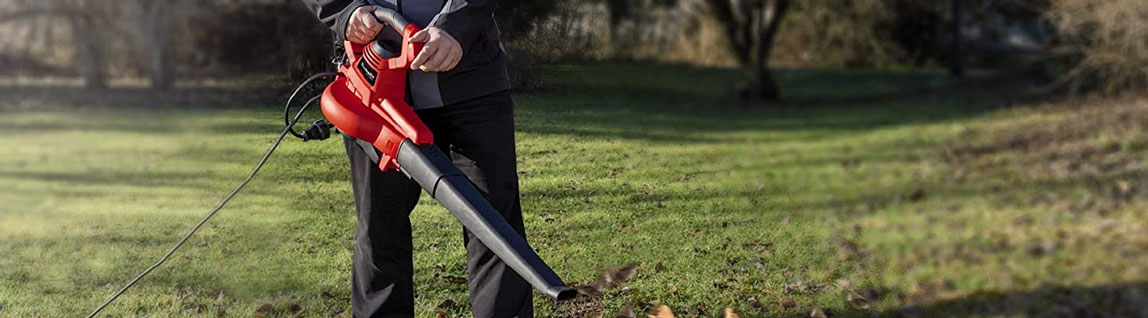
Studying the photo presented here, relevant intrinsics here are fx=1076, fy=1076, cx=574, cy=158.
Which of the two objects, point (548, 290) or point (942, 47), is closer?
point (548, 290)

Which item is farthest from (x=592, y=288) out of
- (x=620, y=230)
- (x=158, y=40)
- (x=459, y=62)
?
(x=158, y=40)

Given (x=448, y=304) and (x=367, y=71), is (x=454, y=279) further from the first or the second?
(x=367, y=71)

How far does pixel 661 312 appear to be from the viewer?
4.22m

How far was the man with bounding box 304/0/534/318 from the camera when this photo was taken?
3.02 meters

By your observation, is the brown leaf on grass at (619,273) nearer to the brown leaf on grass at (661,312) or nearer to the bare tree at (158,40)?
the brown leaf on grass at (661,312)

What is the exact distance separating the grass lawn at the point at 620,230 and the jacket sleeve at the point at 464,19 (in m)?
1.41

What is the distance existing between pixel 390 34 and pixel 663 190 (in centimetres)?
220

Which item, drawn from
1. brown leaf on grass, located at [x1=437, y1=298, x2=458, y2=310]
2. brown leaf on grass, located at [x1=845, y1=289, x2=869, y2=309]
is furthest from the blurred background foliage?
brown leaf on grass, located at [x1=845, y1=289, x2=869, y2=309]

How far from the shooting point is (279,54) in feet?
16.3

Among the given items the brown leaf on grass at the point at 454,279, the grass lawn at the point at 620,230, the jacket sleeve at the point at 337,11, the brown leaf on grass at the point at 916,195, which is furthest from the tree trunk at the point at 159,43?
the jacket sleeve at the point at 337,11

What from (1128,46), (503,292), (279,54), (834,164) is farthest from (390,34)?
(1128,46)

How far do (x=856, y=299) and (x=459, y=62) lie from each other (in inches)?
99.9

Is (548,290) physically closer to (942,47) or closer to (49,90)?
(49,90)

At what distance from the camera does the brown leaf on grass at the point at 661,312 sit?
13.8 ft
